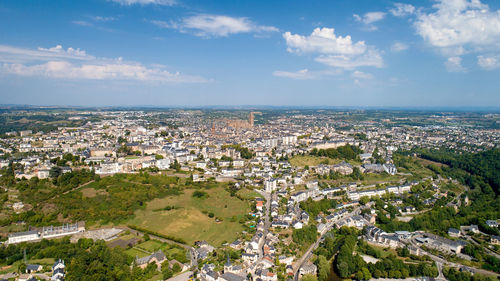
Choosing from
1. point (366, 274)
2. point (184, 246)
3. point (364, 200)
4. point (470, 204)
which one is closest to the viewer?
point (366, 274)

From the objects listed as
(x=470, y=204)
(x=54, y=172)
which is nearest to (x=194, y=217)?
(x=54, y=172)

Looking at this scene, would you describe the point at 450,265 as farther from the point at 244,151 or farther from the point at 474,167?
the point at 244,151

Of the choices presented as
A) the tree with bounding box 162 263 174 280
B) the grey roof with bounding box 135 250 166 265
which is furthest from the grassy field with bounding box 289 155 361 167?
the tree with bounding box 162 263 174 280

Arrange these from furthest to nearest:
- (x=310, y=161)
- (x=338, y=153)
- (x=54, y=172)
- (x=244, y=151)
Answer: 1. (x=338, y=153)
2. (x=244, y=151)
3. (x=310, y=161)
4. (x=54, y=172)

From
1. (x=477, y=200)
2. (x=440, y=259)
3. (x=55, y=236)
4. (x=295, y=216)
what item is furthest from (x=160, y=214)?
(x=477, y=200)

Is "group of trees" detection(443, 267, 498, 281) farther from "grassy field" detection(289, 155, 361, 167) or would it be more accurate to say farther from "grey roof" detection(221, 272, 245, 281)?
"grassy field" detection(289, 155, 361, 167)

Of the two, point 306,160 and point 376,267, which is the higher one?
point 306,160
